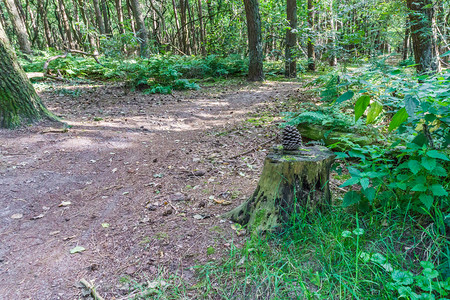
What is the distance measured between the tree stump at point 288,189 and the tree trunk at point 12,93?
546 centimetres

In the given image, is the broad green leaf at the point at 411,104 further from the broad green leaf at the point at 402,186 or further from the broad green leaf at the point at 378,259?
the broad green leaf at the point at 378,259

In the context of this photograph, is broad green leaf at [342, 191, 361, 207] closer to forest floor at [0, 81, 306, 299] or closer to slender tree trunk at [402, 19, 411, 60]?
forest floor at [0, 81, 306, 299]

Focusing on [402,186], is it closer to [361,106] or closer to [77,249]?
[361,106]

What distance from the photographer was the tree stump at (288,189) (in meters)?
2.53

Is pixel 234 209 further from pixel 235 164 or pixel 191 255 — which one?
pixel 235 164

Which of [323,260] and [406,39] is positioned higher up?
[406,39]

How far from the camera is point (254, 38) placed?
11.1 meters

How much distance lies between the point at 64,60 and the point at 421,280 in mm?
13368

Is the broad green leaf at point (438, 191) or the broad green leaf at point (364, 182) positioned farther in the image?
the broad green leaf at point (364, 182)

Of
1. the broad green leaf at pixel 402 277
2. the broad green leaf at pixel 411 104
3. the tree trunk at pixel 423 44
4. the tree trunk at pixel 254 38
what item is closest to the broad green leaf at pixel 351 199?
the broad green leaf at pixel 402 277

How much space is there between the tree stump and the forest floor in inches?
14.4

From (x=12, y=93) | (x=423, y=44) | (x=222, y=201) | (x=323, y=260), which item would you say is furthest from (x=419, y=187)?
(x=12, y=93)

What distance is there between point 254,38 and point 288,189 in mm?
9939

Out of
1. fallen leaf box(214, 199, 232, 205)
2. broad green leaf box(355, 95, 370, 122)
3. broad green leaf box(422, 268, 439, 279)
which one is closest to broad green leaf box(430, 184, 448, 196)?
broad green leaf box(422, 268, 439, 279)
